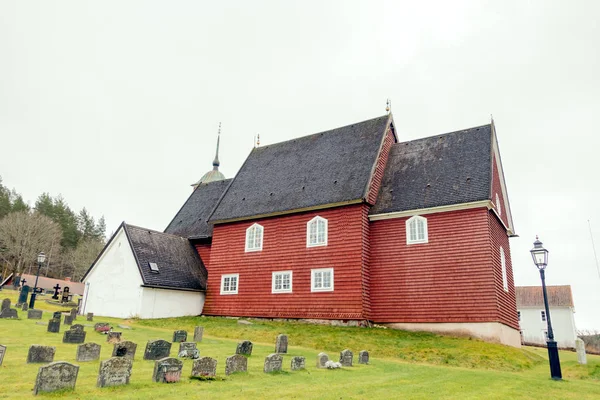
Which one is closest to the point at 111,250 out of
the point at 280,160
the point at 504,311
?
the point at 280,160

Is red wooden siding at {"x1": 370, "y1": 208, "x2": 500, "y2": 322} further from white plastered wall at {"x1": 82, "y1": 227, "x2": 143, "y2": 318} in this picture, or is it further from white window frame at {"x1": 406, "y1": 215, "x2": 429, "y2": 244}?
white plastered wall at {"x1": 82, "y1": 227, "x2": 143, "y2": 318}

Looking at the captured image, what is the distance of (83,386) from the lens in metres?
8.77

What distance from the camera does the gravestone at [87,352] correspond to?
37.9 feet

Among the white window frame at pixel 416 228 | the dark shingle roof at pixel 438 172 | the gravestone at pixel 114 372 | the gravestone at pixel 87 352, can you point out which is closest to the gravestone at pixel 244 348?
the gravestone at pixel 87 352

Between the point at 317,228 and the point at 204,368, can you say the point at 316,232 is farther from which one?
the point at 204,368

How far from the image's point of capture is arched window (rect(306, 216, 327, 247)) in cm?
2464

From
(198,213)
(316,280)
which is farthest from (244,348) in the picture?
(198,213)

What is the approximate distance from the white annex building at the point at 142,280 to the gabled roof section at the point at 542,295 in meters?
41.4

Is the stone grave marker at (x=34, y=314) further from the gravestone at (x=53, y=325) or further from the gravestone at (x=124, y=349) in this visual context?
the gravestone at (x=124, y=349)

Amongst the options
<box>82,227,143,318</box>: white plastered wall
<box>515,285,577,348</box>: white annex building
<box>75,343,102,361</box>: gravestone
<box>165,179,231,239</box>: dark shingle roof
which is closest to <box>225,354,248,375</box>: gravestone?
<box>75,343,102,361</box>: gravestone

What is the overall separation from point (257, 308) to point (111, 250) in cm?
1043

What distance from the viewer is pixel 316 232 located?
985 inches

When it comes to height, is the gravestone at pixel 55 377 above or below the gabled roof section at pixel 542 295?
below

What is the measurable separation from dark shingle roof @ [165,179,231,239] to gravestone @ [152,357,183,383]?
21.6m
